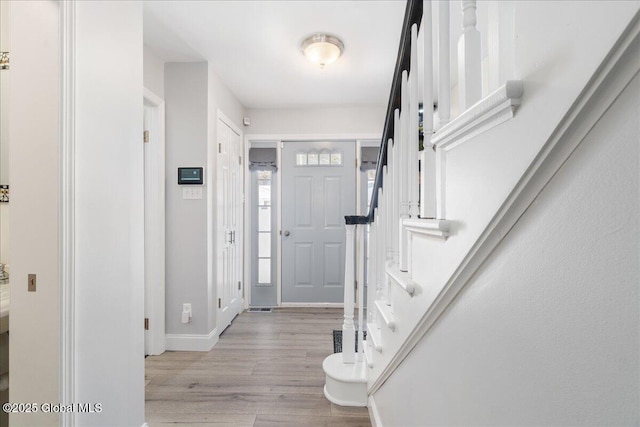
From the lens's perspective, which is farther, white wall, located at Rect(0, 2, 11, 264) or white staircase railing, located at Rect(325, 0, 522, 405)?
white wall, located at Rect(0, 2, 11, 264)

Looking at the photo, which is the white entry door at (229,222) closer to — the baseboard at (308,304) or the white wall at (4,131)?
the baseboard at (308,304)

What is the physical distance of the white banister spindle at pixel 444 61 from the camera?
712 millimetres

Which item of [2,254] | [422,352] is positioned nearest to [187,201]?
[2,254]

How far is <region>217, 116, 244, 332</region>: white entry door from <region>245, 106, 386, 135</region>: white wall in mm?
432

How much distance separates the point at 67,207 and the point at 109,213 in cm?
20

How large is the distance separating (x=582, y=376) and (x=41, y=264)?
1.53 meters

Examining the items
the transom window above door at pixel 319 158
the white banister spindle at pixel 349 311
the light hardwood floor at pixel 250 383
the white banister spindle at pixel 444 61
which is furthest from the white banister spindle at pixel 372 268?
the transom window above door at pixel 319 158

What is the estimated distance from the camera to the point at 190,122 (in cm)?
273

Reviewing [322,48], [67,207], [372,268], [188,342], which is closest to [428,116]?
[372,268]

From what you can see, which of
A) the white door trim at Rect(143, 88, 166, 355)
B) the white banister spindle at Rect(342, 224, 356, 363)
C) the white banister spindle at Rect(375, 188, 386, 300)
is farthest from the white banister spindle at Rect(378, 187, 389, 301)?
the white door trim at Rect(143, 88, 166, 355)

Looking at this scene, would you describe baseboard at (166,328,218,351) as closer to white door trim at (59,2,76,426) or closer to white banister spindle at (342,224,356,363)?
white banister spindle at (342,224,356,363)

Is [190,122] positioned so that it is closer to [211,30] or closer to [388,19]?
[211,30]

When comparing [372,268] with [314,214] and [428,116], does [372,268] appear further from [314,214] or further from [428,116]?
[314,214]

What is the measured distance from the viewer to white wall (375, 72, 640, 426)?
0.30 metres
